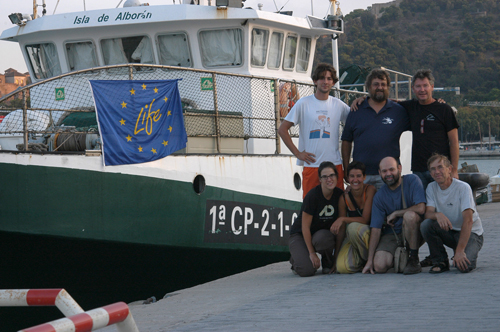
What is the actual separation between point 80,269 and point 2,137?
2.37 metres

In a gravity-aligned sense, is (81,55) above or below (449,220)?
above

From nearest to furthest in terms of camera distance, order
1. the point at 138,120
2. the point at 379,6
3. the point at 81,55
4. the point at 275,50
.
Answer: the point at 138,120, the point at 81,55, the point at 275,50, the point at 379,6

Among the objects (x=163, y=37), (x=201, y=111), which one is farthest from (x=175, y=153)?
(x=163, y=37)

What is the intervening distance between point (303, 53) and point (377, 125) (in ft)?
17.3

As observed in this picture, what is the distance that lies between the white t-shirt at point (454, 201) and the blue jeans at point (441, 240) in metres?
0.08

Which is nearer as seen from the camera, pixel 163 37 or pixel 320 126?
pixel 320 126

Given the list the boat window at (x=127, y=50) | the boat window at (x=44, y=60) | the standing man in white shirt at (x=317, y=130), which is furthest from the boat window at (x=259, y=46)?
the standing man in white shirt at (x=317, y=130)

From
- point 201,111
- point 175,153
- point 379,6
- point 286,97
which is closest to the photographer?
point 175,153

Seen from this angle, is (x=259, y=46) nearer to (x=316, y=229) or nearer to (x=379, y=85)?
(x=379, y=85)

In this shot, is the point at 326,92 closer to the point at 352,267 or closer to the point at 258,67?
the point at 352,267

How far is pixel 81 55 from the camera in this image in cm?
1006

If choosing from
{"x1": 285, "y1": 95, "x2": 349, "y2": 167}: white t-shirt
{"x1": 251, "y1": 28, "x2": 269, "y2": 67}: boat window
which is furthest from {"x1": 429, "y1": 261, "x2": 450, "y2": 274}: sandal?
{"x1": 251, "y1": 28, "x2": 269, "y2": 67}: boat window

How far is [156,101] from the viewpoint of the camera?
23.2ft

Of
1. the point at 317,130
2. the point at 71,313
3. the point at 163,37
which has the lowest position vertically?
the point at 71,313
